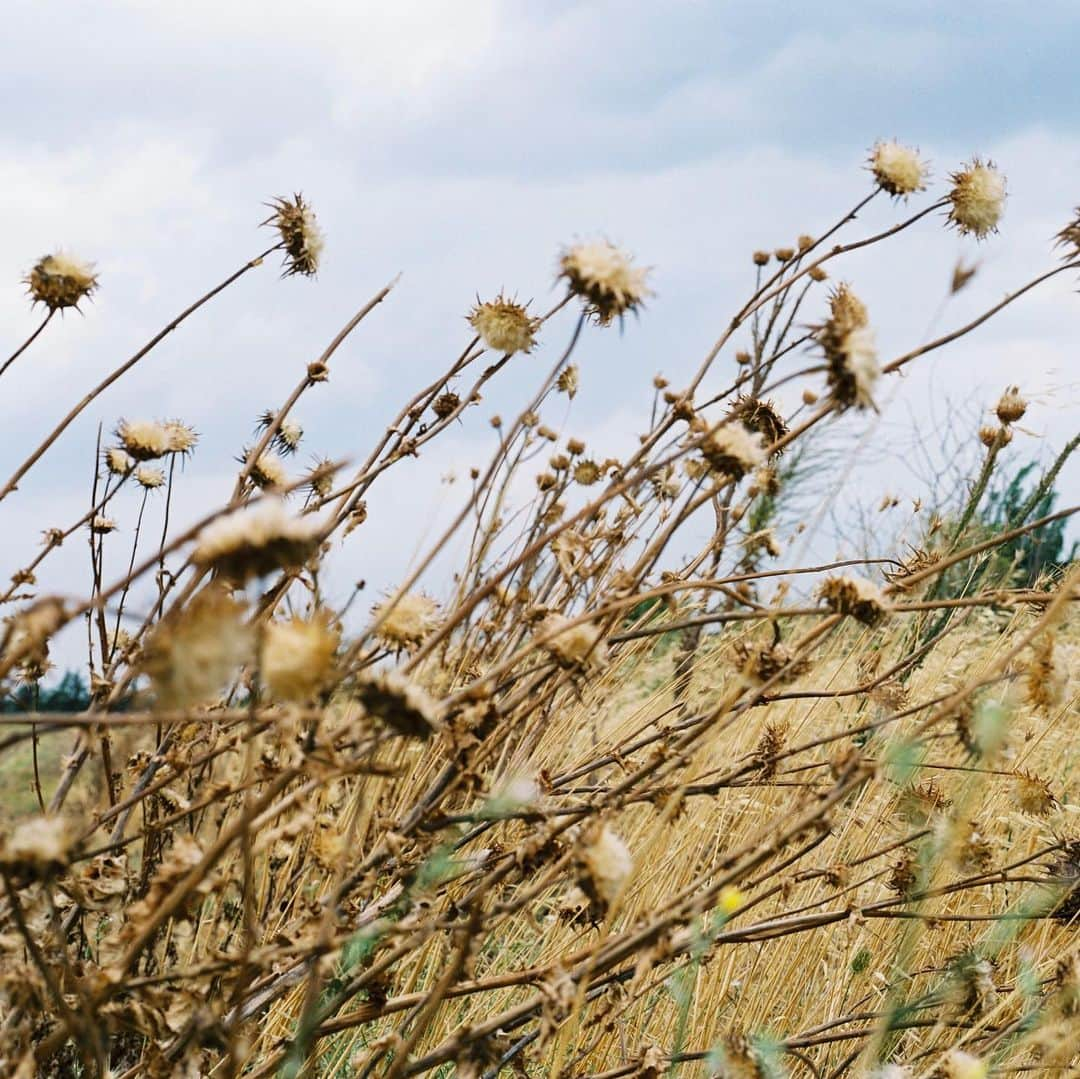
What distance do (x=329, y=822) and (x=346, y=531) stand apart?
1.90 feet

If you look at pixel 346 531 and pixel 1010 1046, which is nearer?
pixel 1010 1046

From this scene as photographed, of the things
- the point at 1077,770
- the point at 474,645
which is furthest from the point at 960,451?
the point at 474,645

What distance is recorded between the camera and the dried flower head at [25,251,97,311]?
1.60m

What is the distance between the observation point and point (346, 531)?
6.27 ft

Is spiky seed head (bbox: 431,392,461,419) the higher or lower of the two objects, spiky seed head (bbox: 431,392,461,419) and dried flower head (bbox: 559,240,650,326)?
the higher

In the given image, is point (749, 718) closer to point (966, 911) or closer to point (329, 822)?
point (966, 911)

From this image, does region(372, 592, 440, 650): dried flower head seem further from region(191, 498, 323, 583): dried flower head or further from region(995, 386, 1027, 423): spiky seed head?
region(995, 386, 1027, 423): spiky seed head

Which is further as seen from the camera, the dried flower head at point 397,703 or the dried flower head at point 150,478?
the dried flower head at point 150,478

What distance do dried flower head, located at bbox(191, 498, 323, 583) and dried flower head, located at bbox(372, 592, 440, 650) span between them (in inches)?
13.2

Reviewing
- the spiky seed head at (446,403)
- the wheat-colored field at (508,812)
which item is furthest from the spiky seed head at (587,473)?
the spiky seed head at (446,403)

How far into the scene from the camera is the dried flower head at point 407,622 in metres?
1.24

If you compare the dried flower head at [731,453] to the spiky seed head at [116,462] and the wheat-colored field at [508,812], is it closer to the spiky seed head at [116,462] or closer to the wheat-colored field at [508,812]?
the wheat-colored field at [508,812]

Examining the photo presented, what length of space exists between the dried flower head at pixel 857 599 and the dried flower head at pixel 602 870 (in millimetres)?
387

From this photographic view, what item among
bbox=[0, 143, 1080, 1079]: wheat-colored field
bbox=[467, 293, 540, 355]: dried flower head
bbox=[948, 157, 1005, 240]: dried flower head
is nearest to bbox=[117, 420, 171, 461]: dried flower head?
bbox=[0, 143, 1080, 1079]: wheat-colored field
